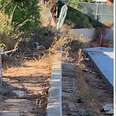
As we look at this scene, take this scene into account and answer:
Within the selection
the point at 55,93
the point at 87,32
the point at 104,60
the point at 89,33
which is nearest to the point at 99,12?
the point at 89,33

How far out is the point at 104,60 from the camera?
16.4 meters

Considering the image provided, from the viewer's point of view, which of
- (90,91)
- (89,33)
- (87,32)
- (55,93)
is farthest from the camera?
(89,33)

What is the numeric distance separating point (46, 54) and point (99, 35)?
10078mm

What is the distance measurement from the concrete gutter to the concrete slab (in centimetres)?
127

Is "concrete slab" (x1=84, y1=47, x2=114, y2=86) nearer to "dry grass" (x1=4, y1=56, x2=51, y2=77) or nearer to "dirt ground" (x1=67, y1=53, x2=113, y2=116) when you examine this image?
"dirt ground" (x1=67, y1=53, x2=113, y2=116)

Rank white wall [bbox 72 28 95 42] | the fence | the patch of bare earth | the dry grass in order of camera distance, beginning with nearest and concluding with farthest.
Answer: the patch of bare earth
the dry grass
white wall [bbox 72 28 95 42]
the fence

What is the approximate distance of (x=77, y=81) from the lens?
11805 mm

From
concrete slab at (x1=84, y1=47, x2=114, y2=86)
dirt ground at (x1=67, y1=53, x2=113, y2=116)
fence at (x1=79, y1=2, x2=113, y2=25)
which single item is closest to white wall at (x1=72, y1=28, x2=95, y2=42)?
fence at (x1=79, y1=2, x2=113, y2=25)

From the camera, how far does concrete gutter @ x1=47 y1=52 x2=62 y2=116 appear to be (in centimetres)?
796

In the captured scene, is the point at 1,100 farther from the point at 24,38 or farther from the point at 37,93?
the point at 24,38

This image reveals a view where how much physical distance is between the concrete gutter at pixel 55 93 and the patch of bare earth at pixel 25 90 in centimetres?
15

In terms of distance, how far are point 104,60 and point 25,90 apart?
639 centimetres

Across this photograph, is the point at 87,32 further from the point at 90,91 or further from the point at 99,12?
the point at 90,91

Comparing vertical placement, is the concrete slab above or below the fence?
below
